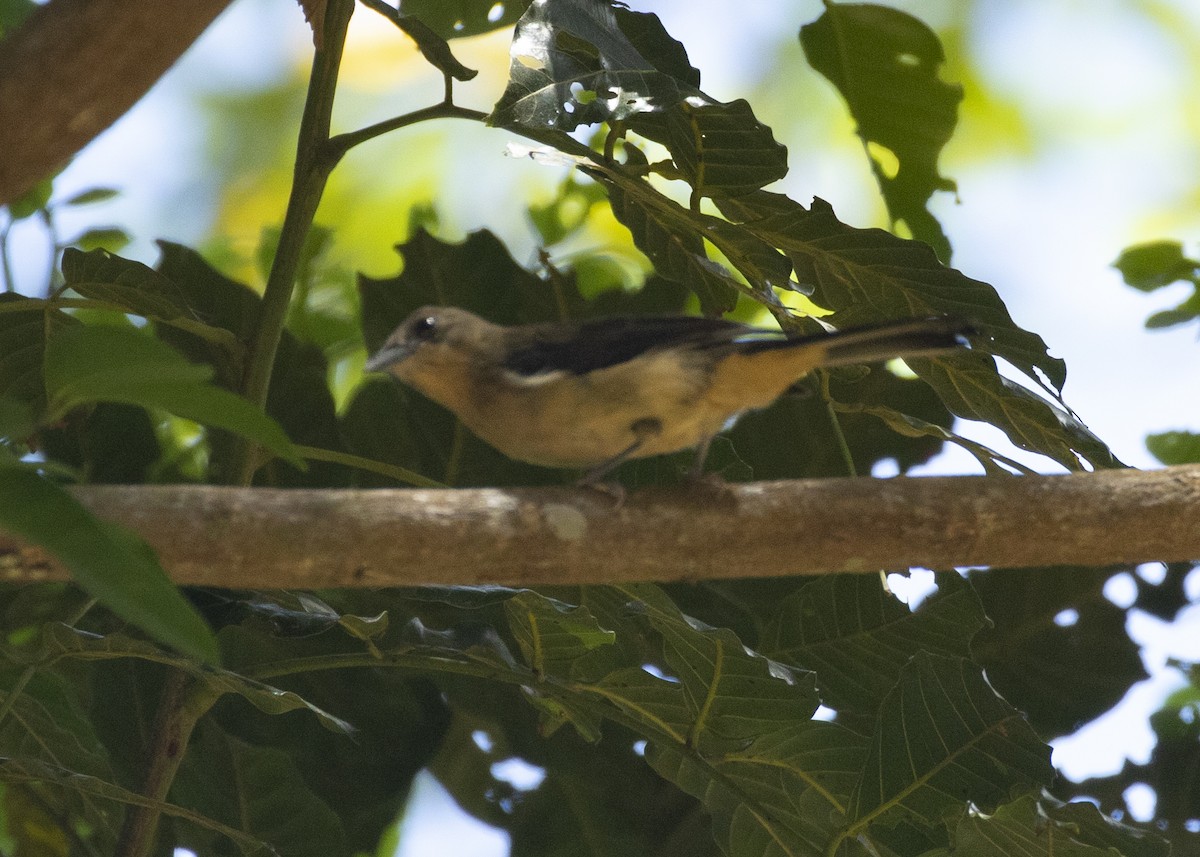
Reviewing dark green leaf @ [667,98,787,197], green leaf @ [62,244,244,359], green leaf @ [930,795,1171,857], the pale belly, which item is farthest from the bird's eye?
green leaf @ [930,795,1171,857]

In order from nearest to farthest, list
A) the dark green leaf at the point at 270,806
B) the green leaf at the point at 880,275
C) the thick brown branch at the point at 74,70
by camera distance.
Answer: the thick brown branch at the point at 74,70, the green leaf at the point at 880,275, the dark green leaf at the point at 270,806

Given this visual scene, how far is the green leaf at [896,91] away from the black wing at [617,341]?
2.81ft

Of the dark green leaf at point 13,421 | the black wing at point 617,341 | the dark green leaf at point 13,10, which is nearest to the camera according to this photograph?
the dark green leaf at point 13,421

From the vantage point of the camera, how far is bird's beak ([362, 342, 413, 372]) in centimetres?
277

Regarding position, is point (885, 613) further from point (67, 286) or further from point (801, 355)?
point (67, 286)

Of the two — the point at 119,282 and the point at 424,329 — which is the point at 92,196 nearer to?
the point at 119,282

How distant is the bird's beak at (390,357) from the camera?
2.77 metres

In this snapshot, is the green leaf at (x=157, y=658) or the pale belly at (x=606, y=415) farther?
the pale belly at (x=606, y=415)

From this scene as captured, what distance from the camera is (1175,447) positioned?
3.23 m

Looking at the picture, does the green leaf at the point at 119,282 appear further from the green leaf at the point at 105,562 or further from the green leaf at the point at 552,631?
the green leaf at the point at 105,562

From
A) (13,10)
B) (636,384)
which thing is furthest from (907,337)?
(13,10)

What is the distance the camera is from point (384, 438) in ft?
11.2

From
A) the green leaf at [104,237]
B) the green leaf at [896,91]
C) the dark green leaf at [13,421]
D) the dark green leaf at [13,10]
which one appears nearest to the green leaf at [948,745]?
the green leaf at [896,91]

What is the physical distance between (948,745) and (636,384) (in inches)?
37.6
